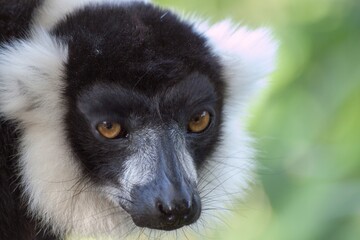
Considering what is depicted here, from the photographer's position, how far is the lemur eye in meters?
3.40

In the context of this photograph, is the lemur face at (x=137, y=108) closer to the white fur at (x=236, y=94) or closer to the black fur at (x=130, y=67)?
the black fur at (x=130, y=67)

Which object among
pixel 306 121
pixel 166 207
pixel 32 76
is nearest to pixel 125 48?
pixel 32 76

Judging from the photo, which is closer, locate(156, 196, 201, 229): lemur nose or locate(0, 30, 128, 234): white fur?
locate(156, 196, 201, 229): lemur nose

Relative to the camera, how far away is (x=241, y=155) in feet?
12.4

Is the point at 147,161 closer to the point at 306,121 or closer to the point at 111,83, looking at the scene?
the point at 111,83

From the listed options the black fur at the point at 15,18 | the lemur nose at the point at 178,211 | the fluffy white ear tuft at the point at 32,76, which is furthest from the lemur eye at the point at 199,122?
the black fur at the point at 15,18

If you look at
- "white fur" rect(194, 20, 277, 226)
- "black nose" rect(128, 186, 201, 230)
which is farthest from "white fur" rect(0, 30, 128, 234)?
"white fur" rect(194, 20, 277, 226)

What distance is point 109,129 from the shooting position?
327 centimetres

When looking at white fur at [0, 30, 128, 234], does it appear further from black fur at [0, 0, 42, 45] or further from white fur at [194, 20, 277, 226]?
white fur at [194, 20, 277, 226]

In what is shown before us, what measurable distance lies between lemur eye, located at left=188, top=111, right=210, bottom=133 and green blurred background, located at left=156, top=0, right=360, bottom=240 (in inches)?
23.9

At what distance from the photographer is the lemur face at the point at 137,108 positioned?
10.4 feet

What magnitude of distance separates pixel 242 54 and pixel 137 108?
2.19ft

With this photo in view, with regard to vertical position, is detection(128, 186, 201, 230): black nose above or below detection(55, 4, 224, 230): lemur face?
below

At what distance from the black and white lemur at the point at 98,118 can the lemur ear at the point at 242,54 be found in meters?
0.19
